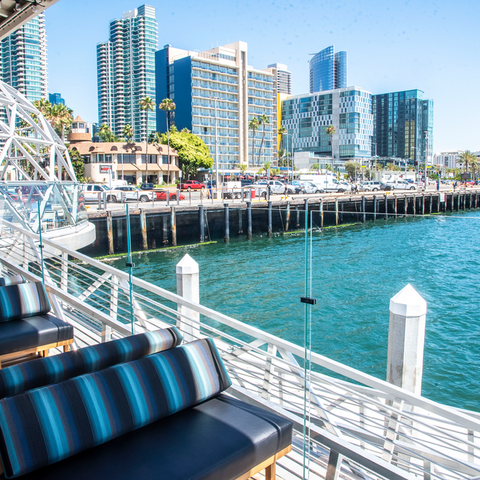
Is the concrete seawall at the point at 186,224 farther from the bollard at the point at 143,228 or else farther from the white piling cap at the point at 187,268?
the white piling cap at the point at 187,268

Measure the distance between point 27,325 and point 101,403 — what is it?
8.32ft

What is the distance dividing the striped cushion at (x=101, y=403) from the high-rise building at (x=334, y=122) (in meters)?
122

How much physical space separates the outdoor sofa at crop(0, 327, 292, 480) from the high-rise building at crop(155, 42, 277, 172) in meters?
82.3

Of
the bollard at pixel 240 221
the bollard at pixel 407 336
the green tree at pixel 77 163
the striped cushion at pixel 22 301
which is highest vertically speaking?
the green tree at pixel 77 163

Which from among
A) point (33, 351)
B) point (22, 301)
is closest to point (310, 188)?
point (22, 301)

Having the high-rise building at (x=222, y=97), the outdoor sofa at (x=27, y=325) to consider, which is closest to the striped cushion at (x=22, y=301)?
the outdoor sofa at (x=27, y=325)

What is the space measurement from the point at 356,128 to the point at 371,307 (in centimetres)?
11957

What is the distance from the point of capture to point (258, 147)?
98250 millimetres

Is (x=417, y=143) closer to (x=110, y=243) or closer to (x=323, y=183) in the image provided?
(x=323, y=183)

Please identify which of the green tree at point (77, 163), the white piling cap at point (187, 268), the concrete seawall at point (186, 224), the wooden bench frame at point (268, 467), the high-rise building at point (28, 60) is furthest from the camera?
the high-rise building at point (28, 60)

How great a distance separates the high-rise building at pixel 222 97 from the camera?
87.2 metres

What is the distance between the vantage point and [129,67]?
576 ft

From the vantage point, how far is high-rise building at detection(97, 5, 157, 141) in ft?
570

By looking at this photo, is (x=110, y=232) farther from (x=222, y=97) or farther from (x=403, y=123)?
(x=403, y=123)
